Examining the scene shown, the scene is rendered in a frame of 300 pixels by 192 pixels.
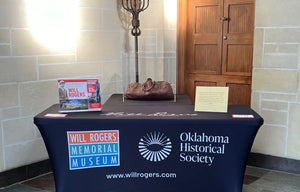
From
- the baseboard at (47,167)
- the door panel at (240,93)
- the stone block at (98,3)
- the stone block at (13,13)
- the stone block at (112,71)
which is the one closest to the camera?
the stone block at (13,13)

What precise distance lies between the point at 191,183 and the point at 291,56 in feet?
4.46

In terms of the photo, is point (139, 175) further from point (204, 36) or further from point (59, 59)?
point (204, 36)

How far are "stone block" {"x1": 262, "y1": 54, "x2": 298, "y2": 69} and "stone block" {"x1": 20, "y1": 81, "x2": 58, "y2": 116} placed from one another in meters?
1.78

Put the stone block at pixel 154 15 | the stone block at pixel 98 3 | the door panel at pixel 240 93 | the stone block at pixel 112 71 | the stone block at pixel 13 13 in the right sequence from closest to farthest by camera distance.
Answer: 1. the stone block at pixel 13 13
2. the stone block at pixel 98 3
3. the door panel at pixel 240 93
4. the stone block at pixel 112 71
5. the stone block at pixel 154 15

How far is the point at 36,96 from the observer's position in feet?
9.36

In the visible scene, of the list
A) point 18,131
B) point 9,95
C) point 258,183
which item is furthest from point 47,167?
point 258,183

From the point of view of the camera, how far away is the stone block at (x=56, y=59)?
113 inches

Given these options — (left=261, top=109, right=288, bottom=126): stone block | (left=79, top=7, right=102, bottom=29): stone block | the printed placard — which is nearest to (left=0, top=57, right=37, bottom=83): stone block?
(left=79, top=7, right=102, bottom=29): stone block

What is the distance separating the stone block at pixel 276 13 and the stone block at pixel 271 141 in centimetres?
85

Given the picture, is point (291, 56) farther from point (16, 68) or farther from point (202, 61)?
point (16, 68)

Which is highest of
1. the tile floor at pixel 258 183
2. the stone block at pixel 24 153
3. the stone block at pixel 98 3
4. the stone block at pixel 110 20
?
the stone block at pixel 98 3

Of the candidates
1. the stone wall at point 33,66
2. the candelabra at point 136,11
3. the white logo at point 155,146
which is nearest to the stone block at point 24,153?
the stone wall at point 33,66

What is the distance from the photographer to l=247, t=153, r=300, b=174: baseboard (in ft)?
9.45

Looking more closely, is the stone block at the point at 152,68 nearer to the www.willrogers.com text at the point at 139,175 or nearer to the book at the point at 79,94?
the book at the point at 79,94
